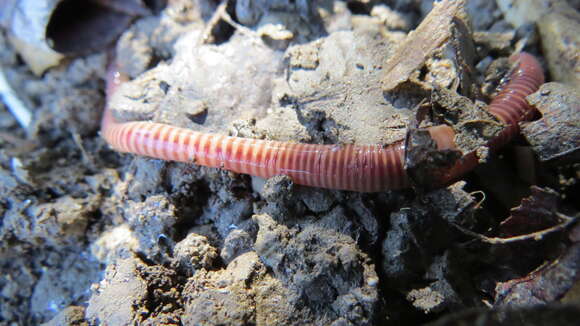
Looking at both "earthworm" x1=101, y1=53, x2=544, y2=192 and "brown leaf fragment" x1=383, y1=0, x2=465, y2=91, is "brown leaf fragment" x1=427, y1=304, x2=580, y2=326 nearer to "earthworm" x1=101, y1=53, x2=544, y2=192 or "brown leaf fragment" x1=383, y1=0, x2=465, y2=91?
"earthworm" x1=101, y1=53, x2=544, y2=192

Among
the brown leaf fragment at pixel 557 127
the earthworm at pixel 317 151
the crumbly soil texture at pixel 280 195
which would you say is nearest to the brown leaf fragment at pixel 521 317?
the crumbly soil texture at pixel 280 195

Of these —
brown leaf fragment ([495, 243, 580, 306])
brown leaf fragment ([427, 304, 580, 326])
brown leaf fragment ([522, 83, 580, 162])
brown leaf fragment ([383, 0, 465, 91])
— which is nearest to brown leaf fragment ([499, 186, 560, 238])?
brown leaf fragment ([495, 243, 580, 306])

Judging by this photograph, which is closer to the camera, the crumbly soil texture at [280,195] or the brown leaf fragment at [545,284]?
the brown leaf fragment at [545,284]

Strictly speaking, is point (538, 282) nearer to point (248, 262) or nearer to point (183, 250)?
point (248, 262)

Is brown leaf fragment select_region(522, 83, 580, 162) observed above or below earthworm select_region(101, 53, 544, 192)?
above

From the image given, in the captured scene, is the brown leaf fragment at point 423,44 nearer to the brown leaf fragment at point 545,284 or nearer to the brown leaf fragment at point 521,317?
the brown leaf fragment at point 545,284
